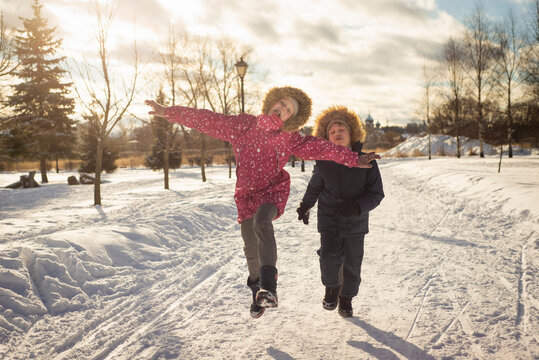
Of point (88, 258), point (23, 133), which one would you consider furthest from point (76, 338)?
point (23, 133)

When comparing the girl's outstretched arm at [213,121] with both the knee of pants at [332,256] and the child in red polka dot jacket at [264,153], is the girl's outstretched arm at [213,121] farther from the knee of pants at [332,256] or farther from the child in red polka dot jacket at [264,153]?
the knee of pants at [332,256]

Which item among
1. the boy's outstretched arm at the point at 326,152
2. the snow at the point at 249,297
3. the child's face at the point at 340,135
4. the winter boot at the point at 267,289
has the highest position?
the child's face at the point at 340,135

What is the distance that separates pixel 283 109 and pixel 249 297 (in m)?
2.05

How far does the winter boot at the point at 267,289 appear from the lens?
8.91ft

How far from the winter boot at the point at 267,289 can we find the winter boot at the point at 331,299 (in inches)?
23.9

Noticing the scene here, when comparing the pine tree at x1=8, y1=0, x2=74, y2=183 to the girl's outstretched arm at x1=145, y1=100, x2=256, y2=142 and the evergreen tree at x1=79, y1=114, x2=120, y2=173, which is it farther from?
the girl's outstretched arm at x1=145, y1=100, x2=256, y2=142

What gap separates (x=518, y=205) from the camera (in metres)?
7.40

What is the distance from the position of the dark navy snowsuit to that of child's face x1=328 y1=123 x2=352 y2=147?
282 mm

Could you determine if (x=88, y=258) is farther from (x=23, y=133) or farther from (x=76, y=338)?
(x=23, y=133)

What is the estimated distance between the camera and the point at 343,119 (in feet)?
11.3

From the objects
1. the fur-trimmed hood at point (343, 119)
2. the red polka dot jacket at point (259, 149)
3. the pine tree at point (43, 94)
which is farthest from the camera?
the pine tree at point (43, 94)

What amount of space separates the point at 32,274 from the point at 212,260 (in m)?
2.22

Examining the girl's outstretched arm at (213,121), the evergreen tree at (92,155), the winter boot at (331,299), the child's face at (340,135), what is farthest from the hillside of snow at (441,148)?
the girl's outstretched arm at (213,121)

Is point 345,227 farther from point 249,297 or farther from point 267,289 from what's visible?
point 249,297
